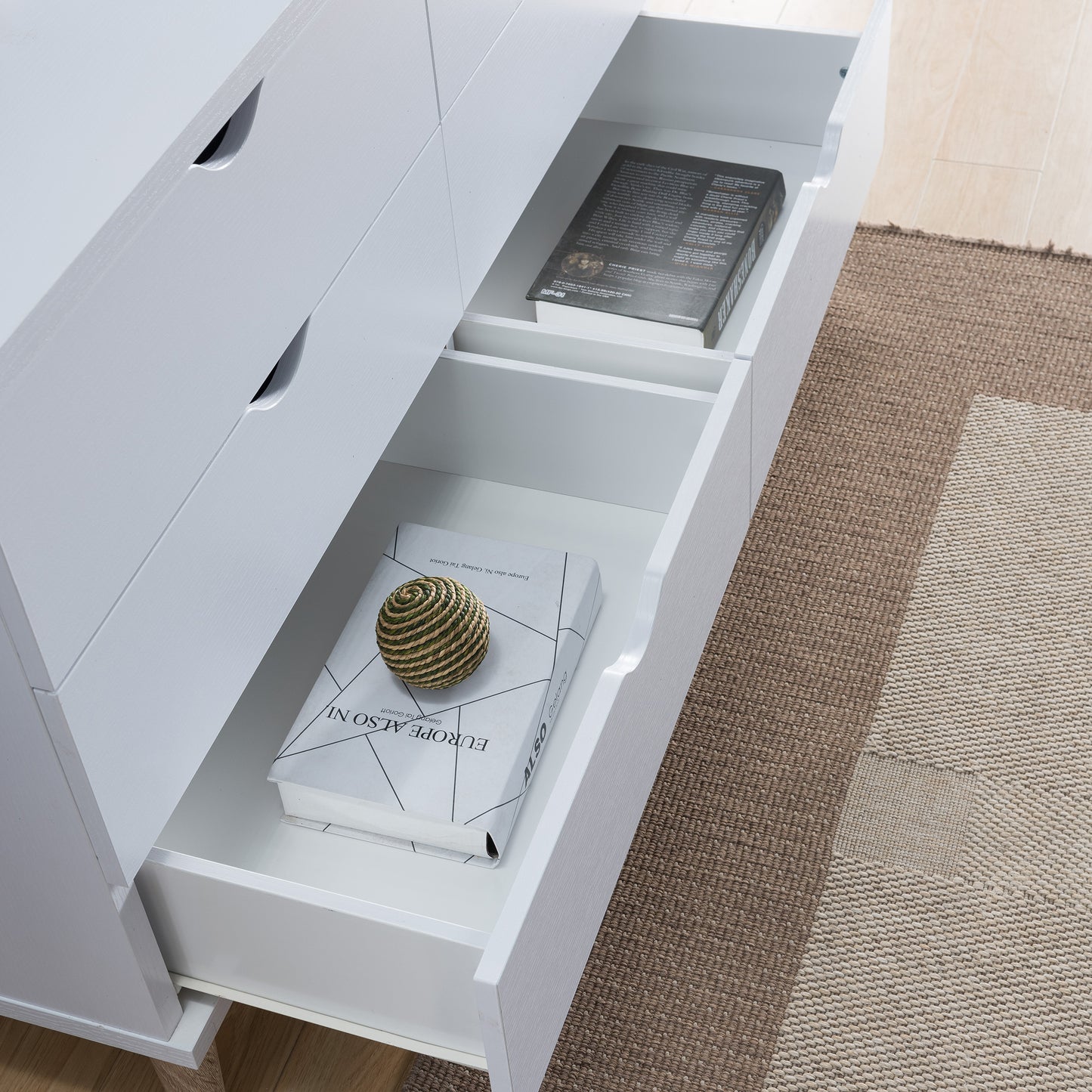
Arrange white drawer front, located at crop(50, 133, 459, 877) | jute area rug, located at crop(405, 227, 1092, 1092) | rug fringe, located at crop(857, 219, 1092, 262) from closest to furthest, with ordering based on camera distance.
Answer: white drawer front, located at crop(50, 133, 459, 877), jute area rug, located at crop(405, 227, 1092, 1092), rug fringe, located at crop(857, 219, 1092, 262)

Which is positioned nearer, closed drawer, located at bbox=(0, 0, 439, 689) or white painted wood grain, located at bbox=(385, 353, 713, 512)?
closed drawer, located at bbox=(0, 0, 439, 689)

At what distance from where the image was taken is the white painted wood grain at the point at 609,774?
73 cm

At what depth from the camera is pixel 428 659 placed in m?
0.97

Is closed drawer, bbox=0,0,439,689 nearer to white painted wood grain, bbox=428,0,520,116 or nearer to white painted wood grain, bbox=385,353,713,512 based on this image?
white painted wood grain, bbox=428,0,520,116

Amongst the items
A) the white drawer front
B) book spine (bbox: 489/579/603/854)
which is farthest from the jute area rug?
the white drawer front

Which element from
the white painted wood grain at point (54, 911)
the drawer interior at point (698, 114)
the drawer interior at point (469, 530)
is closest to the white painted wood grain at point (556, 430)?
the drawer interior at point (469, 530)

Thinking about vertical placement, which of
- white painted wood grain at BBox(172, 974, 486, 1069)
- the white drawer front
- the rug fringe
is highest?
the white drawer front

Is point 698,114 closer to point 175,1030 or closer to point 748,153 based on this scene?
point 748,153

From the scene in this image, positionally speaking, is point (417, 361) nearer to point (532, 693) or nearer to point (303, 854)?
point (532, 693)

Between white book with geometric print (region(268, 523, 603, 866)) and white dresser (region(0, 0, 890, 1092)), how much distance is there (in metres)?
0.03

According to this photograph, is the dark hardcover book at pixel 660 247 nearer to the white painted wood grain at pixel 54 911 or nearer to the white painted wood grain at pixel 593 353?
the white painted wood grain at pixel 593 353

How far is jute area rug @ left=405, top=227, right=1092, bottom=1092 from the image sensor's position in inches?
42.6

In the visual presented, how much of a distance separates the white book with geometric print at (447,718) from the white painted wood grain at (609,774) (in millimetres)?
87

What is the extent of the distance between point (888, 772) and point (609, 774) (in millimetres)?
485
